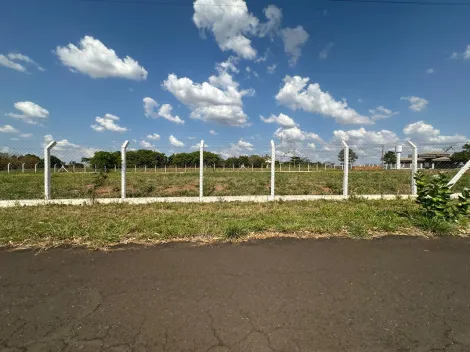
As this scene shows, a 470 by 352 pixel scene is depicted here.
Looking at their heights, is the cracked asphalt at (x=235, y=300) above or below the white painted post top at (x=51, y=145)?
below

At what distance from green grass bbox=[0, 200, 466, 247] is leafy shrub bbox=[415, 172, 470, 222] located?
413mm

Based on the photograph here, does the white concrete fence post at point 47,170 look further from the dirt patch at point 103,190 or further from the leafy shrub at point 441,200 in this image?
the leafy shrub at point 441,200

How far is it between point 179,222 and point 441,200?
18.3 ft

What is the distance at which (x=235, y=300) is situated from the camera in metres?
2.51

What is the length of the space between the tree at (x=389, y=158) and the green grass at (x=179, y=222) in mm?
3471

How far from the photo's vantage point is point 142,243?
4.23 meters

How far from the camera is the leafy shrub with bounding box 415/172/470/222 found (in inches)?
208

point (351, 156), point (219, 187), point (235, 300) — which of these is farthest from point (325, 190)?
point (235, 300)

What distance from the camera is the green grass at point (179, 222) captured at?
4477 mm

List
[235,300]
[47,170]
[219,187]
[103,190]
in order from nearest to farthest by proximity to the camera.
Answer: [235,300] → [47,170] → [103,190] → [219,187]

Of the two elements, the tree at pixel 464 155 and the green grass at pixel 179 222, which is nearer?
the green grass at pixel 179 222

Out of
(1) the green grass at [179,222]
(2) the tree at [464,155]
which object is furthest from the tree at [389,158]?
(1) the green grass at [179,222]

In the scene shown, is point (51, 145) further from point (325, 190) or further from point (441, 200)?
point (441, 200)

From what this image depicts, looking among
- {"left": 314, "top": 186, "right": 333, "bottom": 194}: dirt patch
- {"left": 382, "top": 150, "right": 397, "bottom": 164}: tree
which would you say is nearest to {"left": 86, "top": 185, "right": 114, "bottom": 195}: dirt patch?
{"left": 314, "top": 186, "right": 333, "bottom": 194}: dirt patch
